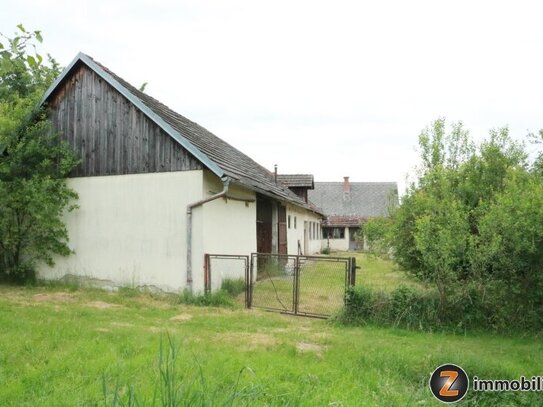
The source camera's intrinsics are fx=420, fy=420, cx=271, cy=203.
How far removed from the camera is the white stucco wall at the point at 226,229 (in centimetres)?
1046

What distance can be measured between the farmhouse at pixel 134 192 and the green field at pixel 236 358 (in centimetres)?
224

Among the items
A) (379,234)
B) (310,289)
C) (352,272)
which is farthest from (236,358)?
(310,289)

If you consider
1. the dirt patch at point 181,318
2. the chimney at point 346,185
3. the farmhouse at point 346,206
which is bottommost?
the dirt patch at point 181,318

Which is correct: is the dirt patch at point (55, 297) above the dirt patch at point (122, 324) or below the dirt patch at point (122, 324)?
above

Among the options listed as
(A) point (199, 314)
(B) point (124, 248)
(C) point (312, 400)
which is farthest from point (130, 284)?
(C) point (312, 400)

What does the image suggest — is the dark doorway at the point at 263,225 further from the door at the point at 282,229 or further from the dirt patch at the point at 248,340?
the dirt patch at the point at 248,340

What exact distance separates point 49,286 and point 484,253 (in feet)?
34.9

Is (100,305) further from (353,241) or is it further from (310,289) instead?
(353,241)

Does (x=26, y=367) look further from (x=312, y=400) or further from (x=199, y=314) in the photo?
(x=199, y=314)

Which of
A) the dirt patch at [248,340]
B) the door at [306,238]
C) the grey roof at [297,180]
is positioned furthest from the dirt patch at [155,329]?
the door at [306,238]

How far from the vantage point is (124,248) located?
11.1 meters

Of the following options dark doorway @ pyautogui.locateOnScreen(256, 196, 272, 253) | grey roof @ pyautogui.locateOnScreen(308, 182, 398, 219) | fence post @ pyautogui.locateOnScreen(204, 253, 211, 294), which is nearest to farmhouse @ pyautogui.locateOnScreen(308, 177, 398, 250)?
grey roof @ pyautogui.locateOnScreen(308, 182, 398, 219)

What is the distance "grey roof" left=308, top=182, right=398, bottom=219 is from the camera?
41.6 metres

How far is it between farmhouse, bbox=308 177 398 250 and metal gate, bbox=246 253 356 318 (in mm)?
25938
